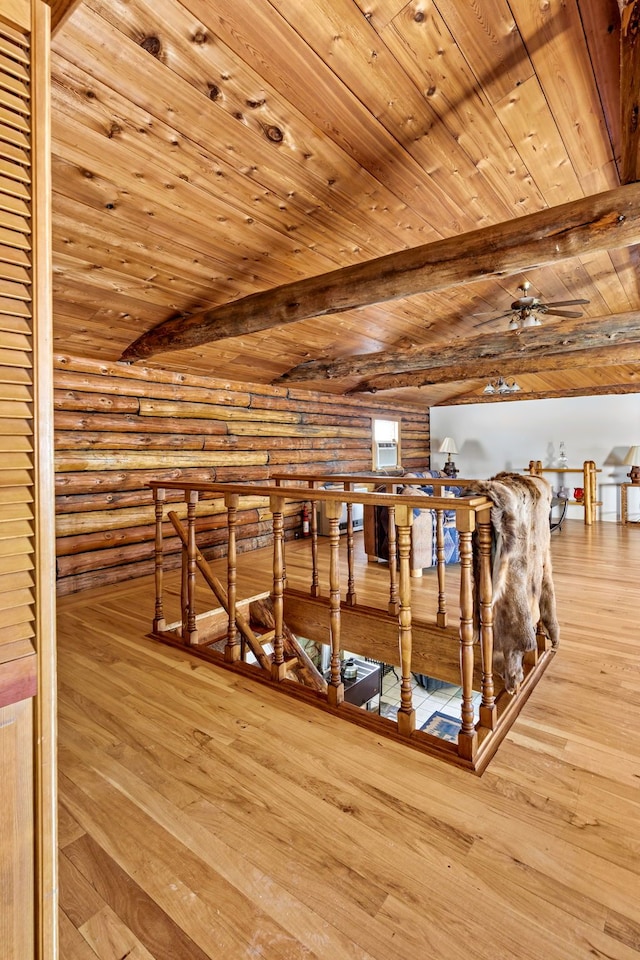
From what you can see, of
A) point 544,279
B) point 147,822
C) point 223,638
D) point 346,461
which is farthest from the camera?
point 346,461

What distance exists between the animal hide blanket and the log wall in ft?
11.5

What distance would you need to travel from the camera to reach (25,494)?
3.17 feet

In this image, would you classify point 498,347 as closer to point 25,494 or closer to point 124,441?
point 124,441

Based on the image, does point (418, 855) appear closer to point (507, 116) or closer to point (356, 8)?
point (356, 8)

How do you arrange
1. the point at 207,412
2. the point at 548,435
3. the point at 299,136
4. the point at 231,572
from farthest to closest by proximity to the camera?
1. the point at 548,435
2. the point at 207,412
3. the point at 231,572
4. the point at 299,136

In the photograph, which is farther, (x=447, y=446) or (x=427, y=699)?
(x=447, y=446)

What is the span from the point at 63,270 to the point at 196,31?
1.76 meters

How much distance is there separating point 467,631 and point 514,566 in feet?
1.65

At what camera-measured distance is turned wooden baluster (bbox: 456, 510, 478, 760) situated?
1823 mm

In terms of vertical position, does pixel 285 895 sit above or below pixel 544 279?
below

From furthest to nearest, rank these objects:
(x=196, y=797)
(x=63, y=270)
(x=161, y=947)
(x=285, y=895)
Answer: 1. (x=63, y=270)
2. (x=196, y=797)
3. (x=285, y=895)
4. (x=161, y=947)

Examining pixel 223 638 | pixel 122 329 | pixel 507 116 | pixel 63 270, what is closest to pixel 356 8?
pixel 507 116

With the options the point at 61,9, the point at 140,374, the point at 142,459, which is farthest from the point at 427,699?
the point at 61,9

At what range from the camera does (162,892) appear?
1331mm
